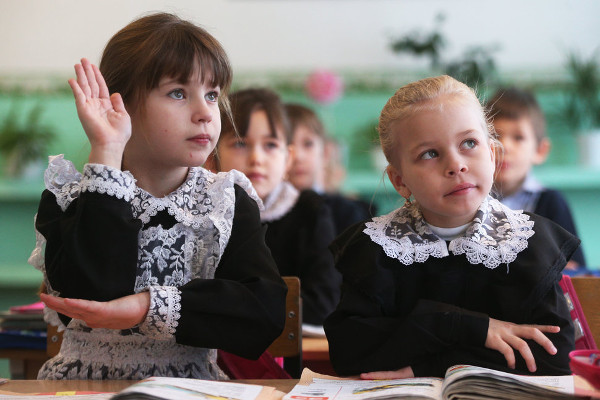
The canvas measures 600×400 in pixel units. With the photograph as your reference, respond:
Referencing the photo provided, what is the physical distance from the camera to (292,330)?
169cm

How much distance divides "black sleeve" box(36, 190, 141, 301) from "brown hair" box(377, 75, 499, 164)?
598 millimetres

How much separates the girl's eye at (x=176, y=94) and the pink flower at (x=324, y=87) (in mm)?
3627

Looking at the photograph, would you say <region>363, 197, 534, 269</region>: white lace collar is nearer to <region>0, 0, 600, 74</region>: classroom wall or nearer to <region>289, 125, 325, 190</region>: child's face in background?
<region>289, 125, 325, 190</region>: child's face in background

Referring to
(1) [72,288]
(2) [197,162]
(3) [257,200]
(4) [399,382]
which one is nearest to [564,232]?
(4) [399,382]

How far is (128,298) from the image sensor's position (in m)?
1.31

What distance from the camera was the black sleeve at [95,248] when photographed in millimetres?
1303

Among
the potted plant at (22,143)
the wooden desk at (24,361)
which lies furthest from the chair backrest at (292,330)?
the potted plant at (22,143)

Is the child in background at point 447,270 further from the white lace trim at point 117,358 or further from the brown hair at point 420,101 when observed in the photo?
the white lace trim at point 117,358

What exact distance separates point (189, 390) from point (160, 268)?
1.42ft

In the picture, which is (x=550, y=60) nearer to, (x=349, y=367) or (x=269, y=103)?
(x=269, y=103)

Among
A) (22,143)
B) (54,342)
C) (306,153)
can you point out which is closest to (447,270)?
(54,342)

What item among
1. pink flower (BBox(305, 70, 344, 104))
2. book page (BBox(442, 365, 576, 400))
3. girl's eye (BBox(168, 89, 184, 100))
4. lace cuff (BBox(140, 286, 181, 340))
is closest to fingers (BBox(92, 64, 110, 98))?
girl's eye (BBox(168, 89, 184, 100))

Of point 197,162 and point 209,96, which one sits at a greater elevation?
point 209,96

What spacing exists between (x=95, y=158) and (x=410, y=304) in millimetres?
700
